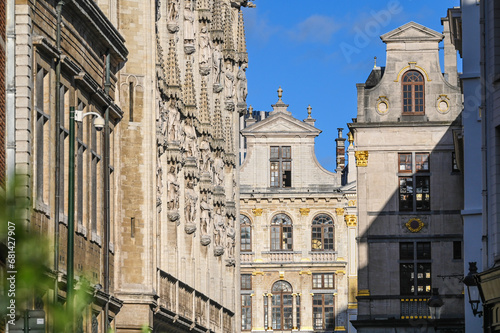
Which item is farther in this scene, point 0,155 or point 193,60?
point 193,60

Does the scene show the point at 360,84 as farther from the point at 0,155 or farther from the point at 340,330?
the point at 0,155

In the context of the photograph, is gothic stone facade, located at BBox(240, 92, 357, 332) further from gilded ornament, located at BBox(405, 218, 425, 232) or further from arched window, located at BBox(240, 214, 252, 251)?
gilded ornament, located at BBox(405, 218, 425, 232)

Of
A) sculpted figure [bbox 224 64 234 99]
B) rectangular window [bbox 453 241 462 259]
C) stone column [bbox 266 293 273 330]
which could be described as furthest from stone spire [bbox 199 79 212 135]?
stone column [bbox 266 293 273 330]

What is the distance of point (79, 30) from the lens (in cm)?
2742

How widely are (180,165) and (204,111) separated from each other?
6.77m

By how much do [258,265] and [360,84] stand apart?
2358 cm

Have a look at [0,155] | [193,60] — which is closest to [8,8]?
[0,155]

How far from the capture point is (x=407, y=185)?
2494 inches

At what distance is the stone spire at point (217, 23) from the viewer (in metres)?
51.6

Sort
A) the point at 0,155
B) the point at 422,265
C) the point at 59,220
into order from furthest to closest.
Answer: the point at 422,265
the point at 59,220
the point at 0,155

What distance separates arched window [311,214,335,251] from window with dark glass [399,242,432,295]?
2261cm

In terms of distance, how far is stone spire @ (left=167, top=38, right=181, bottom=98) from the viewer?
39562 millimetres

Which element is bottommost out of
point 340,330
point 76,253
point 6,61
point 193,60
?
point 340,330

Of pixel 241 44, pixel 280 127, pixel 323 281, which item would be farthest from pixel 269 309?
pixel 241 44
